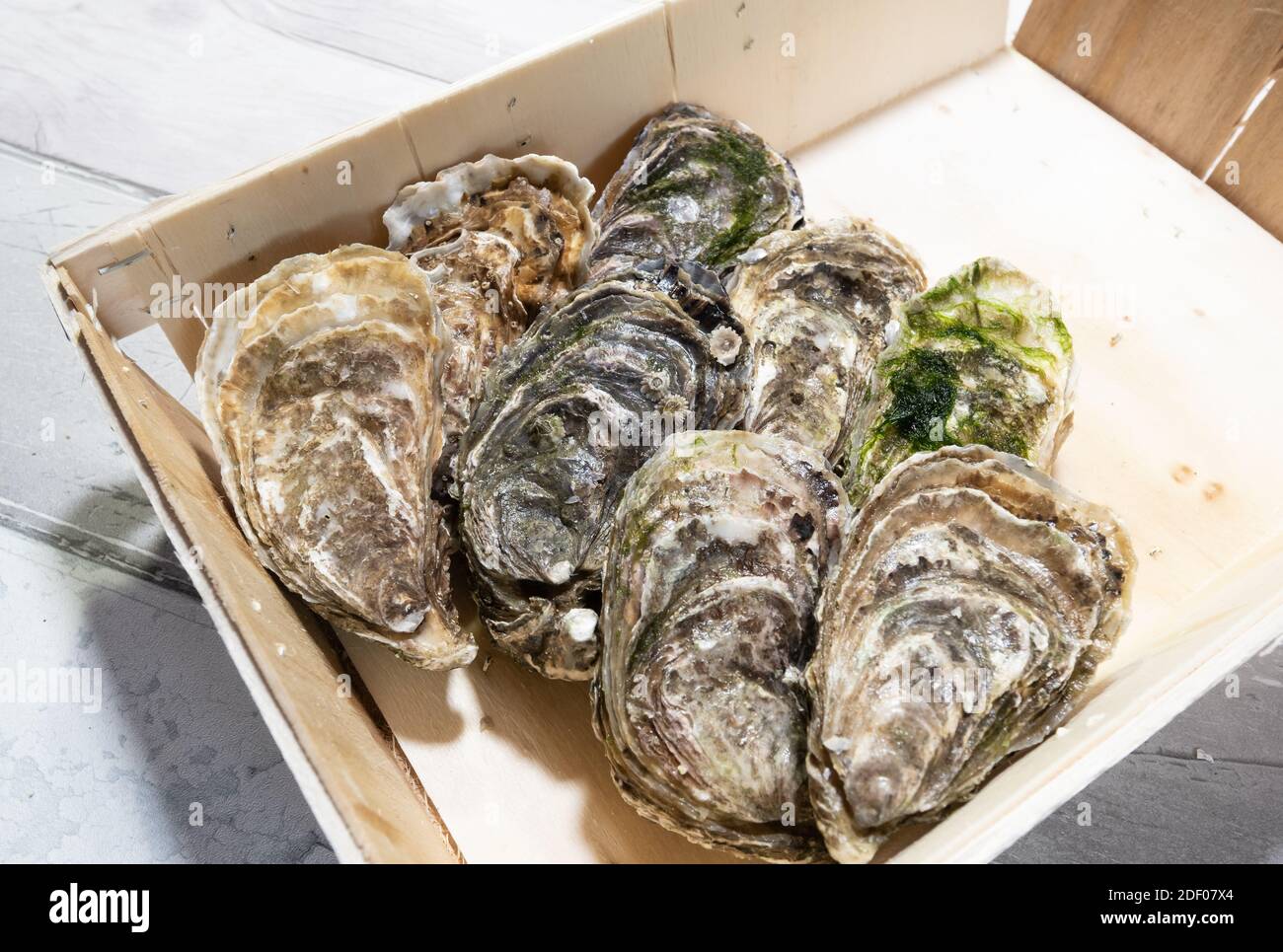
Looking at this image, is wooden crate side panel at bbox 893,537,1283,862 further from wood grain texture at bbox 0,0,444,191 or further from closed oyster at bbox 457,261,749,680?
wood grain texture at bbox 0,0,444,191

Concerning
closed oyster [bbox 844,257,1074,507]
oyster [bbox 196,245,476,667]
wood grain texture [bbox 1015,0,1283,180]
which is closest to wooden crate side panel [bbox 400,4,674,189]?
oyster [bbox 196,245,476,667]

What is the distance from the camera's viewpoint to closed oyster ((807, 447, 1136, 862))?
3.32 ft

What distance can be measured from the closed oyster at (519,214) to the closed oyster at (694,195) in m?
0.06

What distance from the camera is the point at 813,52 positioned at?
1981mm

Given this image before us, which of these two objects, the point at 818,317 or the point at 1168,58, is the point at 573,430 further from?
the point at 1168,58

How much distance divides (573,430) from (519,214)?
47 cm

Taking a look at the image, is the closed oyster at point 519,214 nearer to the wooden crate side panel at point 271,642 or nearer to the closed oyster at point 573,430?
the closed oyster at point 573,430

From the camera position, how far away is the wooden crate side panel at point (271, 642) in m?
1.02

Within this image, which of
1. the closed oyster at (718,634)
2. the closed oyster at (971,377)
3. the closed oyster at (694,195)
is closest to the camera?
the closed oyster at (718,634)

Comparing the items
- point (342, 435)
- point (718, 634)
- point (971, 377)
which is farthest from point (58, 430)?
point (971, 377)

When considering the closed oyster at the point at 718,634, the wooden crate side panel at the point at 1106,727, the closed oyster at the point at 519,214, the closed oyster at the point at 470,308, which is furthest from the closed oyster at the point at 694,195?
the wooden crate side panel at the point at 1106,727

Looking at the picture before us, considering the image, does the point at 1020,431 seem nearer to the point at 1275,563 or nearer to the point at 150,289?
the point at 1275,563

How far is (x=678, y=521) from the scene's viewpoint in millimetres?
1160
